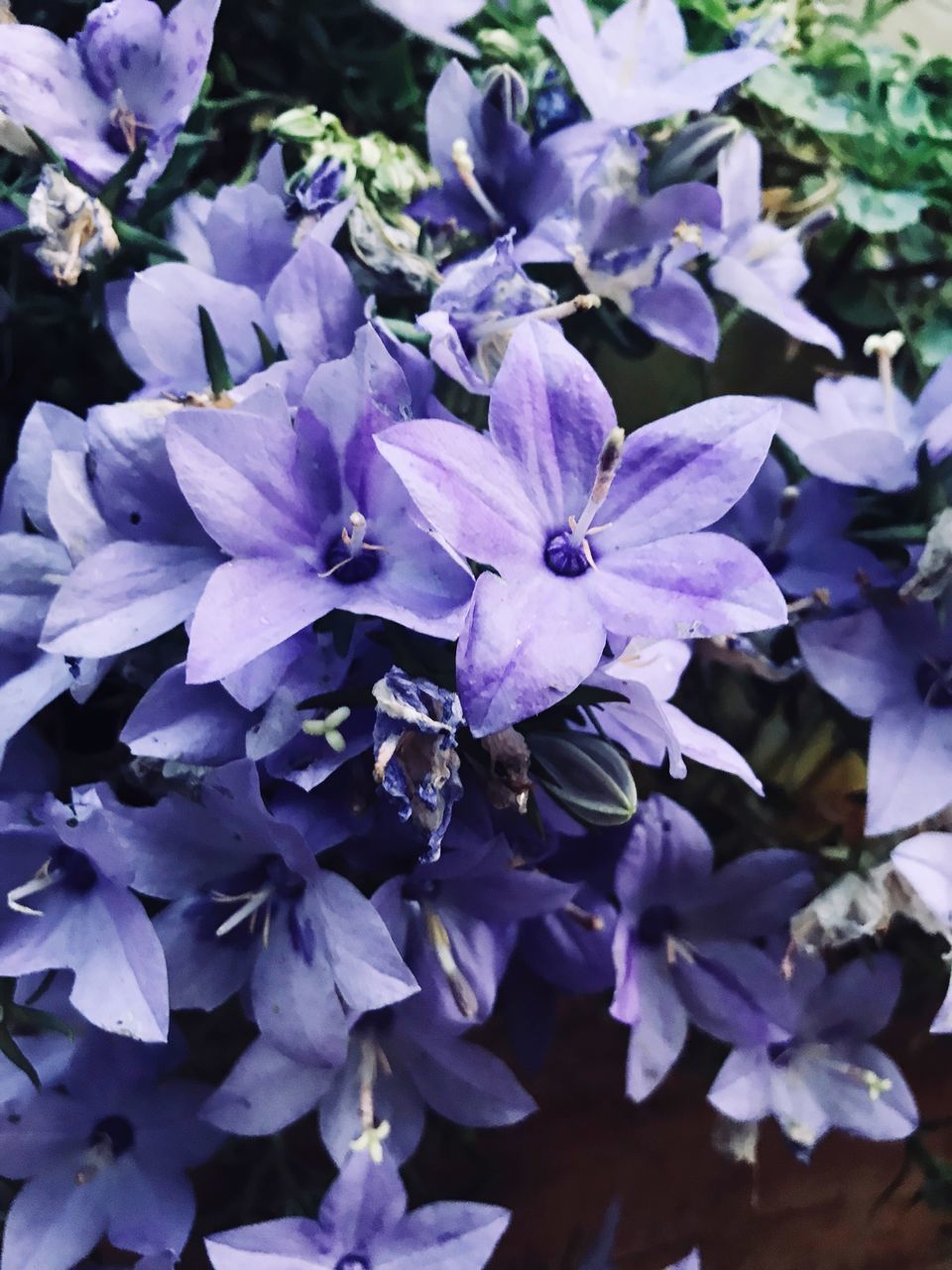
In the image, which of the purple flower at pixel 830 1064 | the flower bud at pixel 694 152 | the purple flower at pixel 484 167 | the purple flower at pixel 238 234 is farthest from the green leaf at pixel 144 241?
the purple flower at pixel 830 1064

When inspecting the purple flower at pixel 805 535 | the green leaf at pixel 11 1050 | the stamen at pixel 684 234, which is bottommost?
the green leaf at pixel 11 1050

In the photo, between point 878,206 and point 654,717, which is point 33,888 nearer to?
point 654,717

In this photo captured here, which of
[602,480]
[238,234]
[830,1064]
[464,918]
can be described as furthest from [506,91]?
[830,1064]

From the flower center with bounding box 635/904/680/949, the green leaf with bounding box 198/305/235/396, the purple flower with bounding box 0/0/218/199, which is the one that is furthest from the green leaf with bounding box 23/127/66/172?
the flower center with bounding box 635/904/680/949

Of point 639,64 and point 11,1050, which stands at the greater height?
point 639,64

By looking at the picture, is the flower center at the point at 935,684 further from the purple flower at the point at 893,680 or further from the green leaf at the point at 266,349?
the green leaf at the point at 266,349
